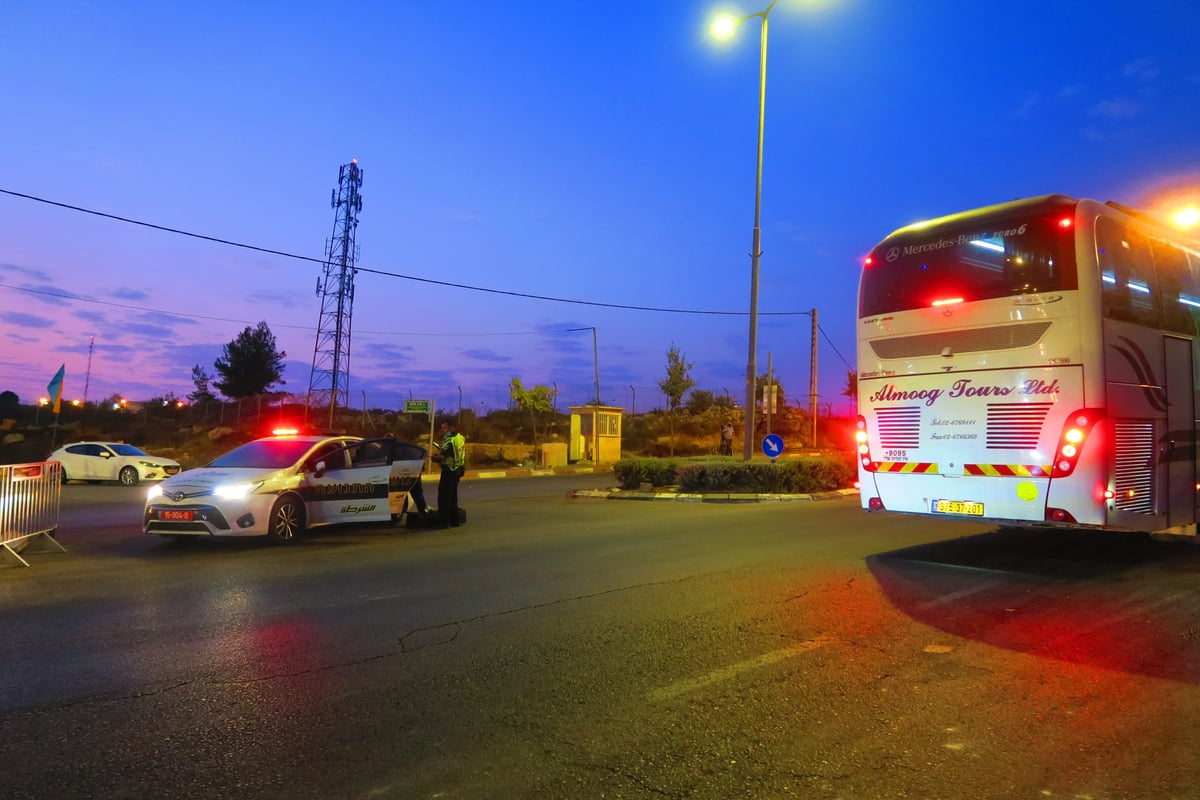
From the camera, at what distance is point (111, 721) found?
4023 mm

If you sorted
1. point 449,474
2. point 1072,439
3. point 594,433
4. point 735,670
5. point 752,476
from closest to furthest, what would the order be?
point 735,670, point 1072,439, point 449,474, point 752,476, point 594,433

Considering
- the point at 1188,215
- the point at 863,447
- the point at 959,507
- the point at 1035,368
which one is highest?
Result: the point at 1188,215

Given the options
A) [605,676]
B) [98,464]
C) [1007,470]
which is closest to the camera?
[605,676]

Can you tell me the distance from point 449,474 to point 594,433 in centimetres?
2078

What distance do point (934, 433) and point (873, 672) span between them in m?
4.33

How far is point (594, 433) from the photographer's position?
108 ft

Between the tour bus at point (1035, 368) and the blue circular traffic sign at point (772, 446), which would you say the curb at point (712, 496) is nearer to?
the blue circular traffic sign at point (772, 446)

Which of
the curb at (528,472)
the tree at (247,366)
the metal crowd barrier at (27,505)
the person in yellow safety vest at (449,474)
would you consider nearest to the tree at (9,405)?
the tree at (247,366)

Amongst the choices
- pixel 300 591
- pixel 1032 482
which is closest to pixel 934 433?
pixel 1032 482

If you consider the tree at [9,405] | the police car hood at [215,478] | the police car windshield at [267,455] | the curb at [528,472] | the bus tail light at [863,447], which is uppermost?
the tree at [9,405]

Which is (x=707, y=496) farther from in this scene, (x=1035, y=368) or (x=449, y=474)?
(x=1035, y=368)

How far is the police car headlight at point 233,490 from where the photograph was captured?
9859mm

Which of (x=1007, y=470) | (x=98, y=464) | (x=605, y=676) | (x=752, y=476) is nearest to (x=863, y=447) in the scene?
(x=1007, y=470)

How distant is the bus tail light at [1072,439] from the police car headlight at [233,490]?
31.1 feet
